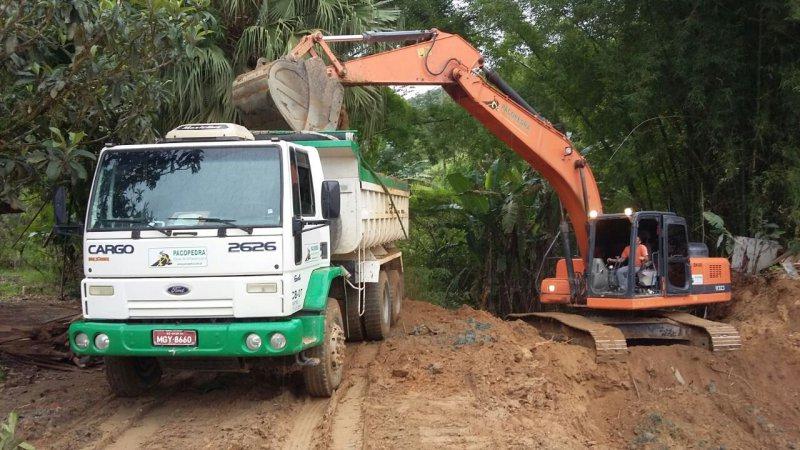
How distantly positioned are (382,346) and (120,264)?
418cm

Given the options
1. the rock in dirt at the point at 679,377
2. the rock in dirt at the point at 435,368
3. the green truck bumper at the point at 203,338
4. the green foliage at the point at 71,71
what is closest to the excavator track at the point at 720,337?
the rock in dirt at the point at 679,377

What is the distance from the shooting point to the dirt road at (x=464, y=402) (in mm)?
6184

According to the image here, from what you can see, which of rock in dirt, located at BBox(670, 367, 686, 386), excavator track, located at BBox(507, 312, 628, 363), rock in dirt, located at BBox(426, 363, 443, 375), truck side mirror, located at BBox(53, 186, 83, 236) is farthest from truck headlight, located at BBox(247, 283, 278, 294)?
rock in dirt, located at BBox(670, 367, 686, 386)

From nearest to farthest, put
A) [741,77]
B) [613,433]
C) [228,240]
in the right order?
[228,240], [613,433], [741,77]

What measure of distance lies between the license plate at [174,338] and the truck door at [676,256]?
6.44m

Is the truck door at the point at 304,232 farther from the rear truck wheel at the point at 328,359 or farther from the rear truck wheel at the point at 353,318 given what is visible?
the rear truck wheel at the point at 353,318

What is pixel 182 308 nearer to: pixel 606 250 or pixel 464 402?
pixel 464 402

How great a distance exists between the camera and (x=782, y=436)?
7.14 metres

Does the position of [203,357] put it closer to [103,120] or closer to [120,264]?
[120,264]

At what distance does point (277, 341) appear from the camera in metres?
6.29

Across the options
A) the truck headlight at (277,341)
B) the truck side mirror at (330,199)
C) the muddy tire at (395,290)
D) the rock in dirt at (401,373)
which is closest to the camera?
the truck headlight at (277,341)

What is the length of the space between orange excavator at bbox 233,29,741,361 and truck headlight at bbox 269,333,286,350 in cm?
353

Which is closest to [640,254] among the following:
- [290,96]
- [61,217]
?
[290,96]

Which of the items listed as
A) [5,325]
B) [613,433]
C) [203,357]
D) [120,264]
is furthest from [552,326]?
[5,325]
